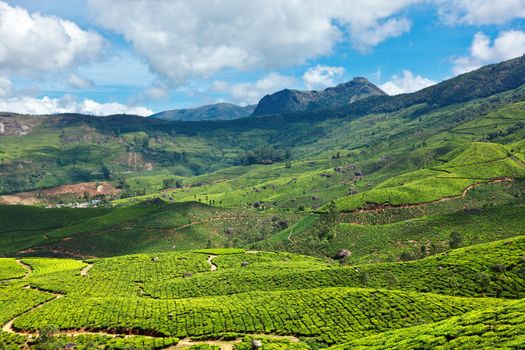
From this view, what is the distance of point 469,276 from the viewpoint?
99.9m

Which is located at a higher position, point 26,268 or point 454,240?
point 454,240

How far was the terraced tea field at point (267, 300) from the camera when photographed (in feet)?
268

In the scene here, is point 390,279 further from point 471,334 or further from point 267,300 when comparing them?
point 471,334

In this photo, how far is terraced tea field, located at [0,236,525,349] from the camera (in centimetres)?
8156

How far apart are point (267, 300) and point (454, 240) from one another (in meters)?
92.2

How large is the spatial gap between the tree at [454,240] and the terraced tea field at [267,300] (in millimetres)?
31065

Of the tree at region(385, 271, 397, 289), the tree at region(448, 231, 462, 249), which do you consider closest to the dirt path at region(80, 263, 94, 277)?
the tree at region(385, 271, 397, 289)

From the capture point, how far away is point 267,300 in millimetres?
96875

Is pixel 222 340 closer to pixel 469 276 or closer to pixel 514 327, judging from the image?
pixel 514 327

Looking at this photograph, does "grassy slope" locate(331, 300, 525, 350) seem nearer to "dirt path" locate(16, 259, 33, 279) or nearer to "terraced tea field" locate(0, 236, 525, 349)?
"terraced tea field" locate(0, 236, 525, 349)

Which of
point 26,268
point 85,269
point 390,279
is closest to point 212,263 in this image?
point 85,269

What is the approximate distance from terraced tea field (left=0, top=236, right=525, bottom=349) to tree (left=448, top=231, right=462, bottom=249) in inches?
1223

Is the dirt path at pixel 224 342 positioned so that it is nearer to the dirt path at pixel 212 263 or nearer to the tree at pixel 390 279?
the tree at pixel 390 279

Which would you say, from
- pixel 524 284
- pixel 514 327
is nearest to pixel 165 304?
pixel 514 327
